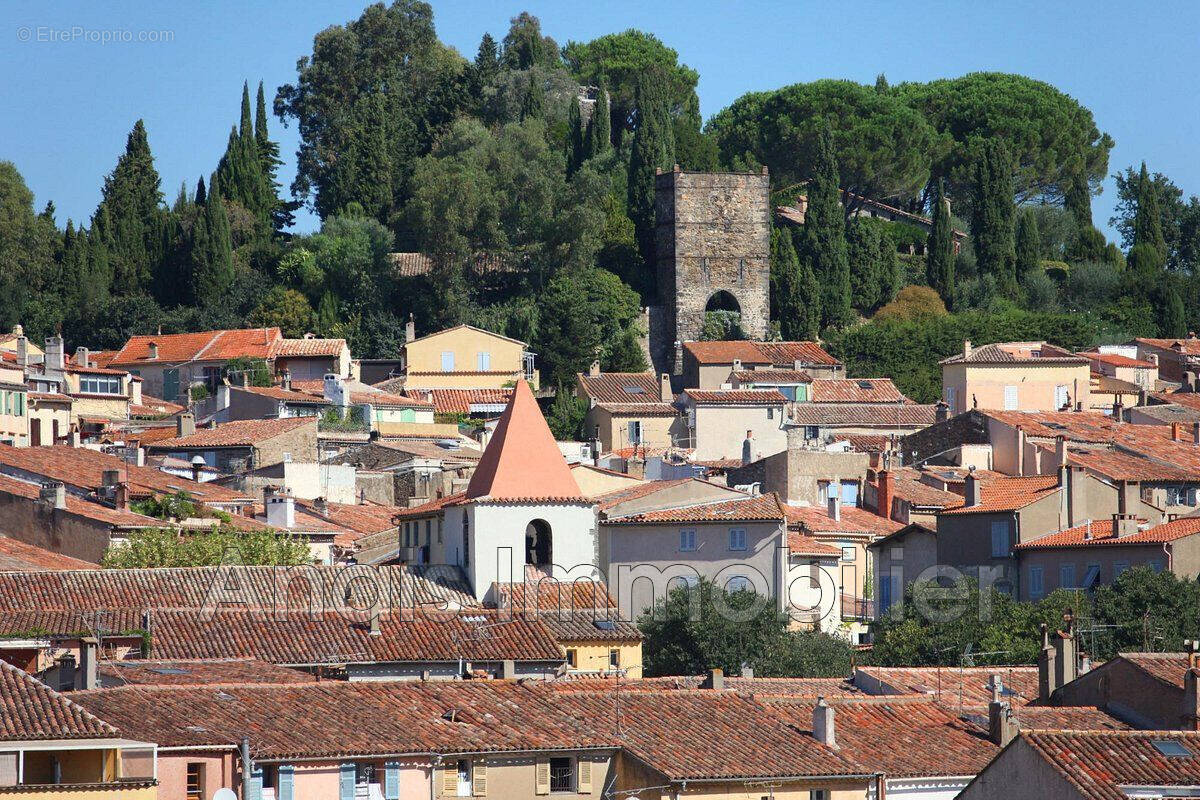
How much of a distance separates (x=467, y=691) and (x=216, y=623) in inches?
225

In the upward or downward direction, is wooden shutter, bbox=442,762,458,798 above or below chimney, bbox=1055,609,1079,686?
below

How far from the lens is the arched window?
1550 inches

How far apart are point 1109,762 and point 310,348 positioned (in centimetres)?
4995

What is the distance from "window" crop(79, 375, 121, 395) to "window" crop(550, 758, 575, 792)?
42480mm

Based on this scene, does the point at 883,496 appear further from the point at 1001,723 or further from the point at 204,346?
the point at 204,346

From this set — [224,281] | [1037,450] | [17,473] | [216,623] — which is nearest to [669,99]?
[224,281]

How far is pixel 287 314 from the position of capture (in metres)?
75.6

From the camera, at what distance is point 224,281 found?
7700 cm

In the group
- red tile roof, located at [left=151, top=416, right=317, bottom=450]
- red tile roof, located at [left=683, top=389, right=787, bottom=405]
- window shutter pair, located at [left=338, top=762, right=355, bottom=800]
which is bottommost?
window shutter pair, located at [left=338, top=762, right=355, bottom=800]

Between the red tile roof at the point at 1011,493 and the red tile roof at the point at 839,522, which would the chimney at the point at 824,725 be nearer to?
the red tile roof at the point at 1011,493

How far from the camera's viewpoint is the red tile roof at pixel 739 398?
67.1 metres

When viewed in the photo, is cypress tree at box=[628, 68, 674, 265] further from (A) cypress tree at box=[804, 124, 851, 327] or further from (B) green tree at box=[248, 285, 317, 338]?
(B) green tree at box=[248, 285, 317, 338]

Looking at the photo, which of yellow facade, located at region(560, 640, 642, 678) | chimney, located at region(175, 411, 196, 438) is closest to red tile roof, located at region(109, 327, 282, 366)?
chimney, located at region(175, 411, 196, 438)

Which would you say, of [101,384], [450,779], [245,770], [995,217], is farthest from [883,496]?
[995,217]
